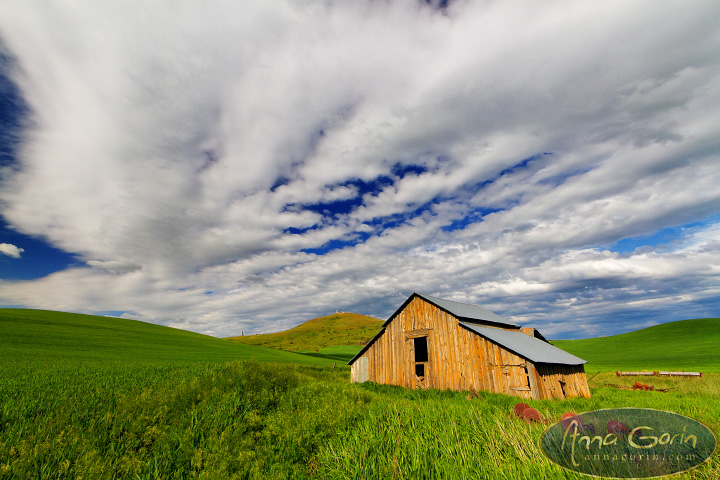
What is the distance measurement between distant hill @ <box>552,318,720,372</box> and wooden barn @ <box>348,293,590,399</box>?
3343 cm

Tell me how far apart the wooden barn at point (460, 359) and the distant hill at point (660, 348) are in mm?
33429

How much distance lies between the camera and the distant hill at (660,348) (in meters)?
47.2

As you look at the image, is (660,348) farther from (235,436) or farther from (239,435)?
(235,436)

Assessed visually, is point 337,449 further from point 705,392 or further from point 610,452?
point 705,392

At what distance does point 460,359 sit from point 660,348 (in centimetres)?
7234

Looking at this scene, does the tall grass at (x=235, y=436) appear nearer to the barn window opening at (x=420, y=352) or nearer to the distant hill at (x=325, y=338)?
the barn window opening at (x=420, y=352)

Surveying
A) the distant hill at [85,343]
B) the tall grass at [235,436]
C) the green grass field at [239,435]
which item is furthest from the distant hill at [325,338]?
the tall grass at [235,436]

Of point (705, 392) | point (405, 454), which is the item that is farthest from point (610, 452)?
point (705, 392)

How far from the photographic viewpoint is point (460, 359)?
2102 cm

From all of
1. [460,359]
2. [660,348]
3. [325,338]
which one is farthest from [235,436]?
[325,338]

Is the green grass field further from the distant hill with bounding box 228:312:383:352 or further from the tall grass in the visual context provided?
the distant hill with bounding box 228:312:383:352

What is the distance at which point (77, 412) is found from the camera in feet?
26.2

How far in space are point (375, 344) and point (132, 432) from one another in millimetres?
20817

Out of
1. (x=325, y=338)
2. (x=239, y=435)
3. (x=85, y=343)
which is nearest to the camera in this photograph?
(x=239, y=435)
